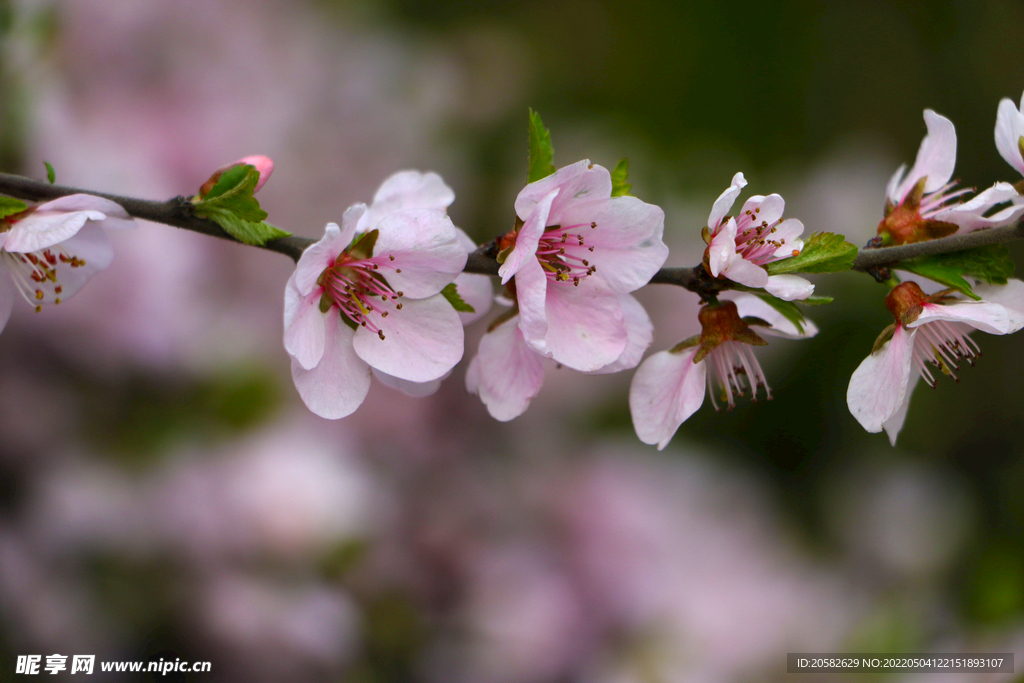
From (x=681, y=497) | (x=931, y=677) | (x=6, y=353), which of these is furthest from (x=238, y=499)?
(x=931, y=677)

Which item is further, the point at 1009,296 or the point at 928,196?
the point at 928,196

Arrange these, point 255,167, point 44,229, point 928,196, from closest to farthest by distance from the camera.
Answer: point 44,229 < point 255,167 < point 928,196

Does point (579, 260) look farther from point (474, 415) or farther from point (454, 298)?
point (474, 415)

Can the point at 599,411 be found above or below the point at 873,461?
above

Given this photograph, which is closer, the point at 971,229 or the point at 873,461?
the point at 971,229

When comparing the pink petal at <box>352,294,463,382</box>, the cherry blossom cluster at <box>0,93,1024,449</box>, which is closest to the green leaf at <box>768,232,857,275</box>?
the cherry blossom cluster at <box>0,93,1024,449</box>

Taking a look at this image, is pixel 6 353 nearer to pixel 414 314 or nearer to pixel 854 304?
pixel 414 314

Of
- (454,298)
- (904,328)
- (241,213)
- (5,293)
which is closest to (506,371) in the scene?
(454,298)
